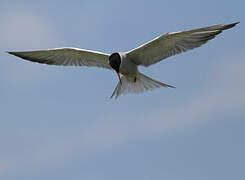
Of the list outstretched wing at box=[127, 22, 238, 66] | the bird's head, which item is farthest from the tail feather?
the bird's head

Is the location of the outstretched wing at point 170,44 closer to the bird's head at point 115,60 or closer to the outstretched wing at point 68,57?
the bird's head at point 115,60

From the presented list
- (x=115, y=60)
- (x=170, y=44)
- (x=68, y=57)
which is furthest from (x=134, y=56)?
(x=68, y=57)

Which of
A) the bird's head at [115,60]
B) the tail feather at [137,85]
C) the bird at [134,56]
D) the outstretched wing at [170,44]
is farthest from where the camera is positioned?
the tail feather at [137,85]

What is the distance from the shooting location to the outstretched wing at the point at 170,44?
10.0m

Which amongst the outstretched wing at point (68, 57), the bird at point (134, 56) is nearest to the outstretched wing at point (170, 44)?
the bird at point (134, 56)

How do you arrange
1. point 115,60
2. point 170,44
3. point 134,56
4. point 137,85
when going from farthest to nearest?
point 137,85 → point 134,56 → point 115,60 → point 170,44

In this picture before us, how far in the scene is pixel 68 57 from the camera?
12125 mm

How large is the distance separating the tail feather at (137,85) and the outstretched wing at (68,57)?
2.12 ft

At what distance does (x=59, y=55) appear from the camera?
12.0 m

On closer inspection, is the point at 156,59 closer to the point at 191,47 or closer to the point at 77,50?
the point at 191,47

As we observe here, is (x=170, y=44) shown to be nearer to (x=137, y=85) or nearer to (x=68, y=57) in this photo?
(x=137, y=85)

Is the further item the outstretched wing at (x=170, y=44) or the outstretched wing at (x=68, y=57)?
the outstretched wing at (x=68, y=57)

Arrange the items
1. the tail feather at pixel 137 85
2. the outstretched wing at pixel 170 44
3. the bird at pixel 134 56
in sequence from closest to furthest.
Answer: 1. the outstretched wing at pixel 170 44
2. the bird at pixel 134 56
3. the tail feather at pixel 137 85

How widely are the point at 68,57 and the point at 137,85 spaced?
1.91 meters
